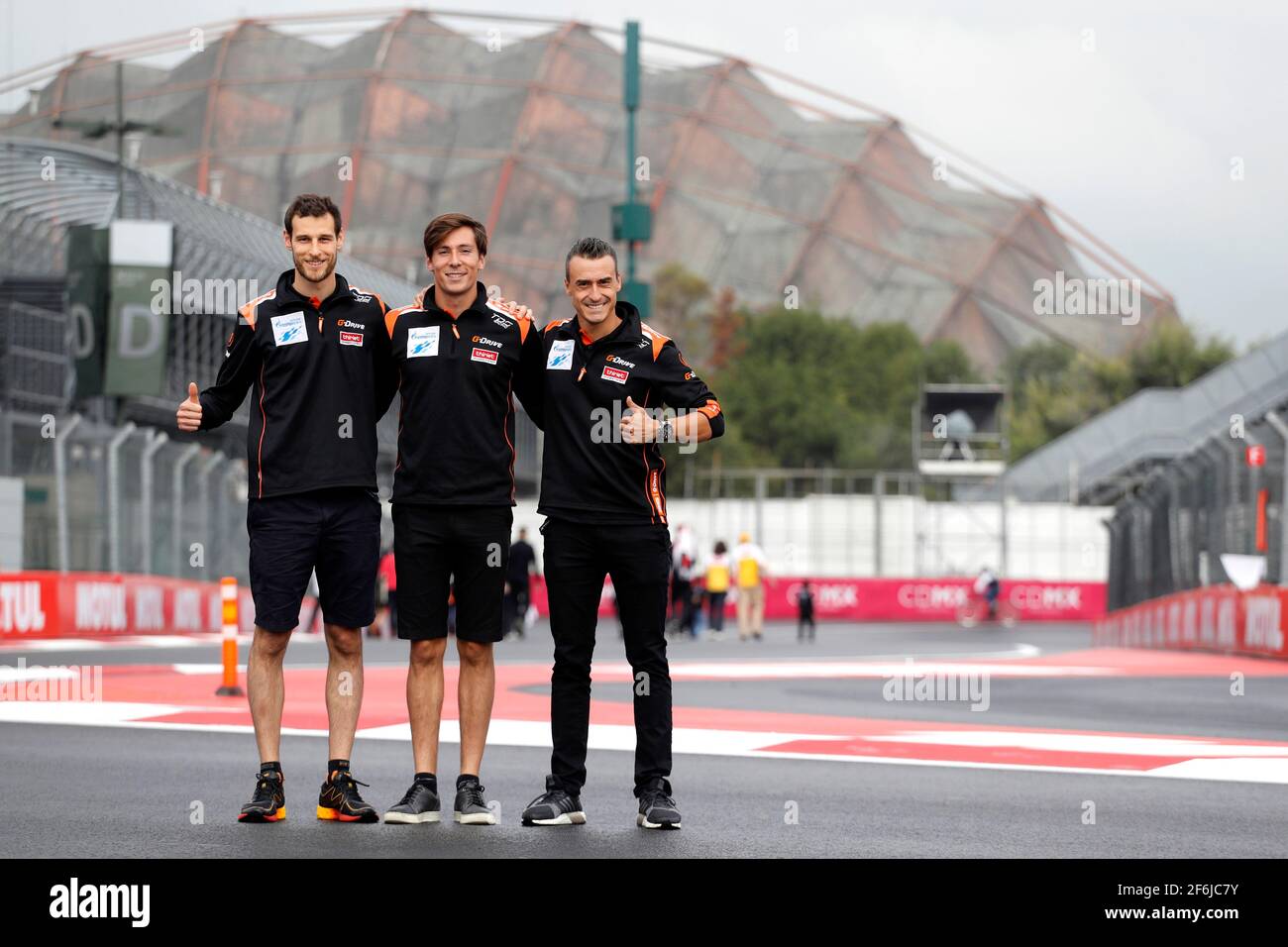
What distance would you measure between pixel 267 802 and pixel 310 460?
3.79 feet

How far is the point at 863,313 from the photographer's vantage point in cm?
11206

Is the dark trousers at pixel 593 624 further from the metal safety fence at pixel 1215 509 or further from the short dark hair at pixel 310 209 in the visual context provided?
the metal safety fence at pixel 1215 509

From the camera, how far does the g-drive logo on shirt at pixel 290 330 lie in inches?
261

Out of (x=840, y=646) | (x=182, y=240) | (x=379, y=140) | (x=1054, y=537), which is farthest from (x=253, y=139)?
(x=840, y=646)

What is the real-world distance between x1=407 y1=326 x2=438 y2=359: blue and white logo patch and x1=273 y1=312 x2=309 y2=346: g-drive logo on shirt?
1.15 feet

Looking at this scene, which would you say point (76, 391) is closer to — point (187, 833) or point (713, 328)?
point (187, 833)

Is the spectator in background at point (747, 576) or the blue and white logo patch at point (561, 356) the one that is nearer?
the blue and white logo patch at point (561, 356)

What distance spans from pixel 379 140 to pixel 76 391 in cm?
8287

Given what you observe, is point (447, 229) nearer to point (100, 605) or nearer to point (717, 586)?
point (100, 605)

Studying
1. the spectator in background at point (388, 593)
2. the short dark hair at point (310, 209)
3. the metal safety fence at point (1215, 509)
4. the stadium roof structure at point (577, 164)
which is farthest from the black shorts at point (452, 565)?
the stadium roof structure at point (577, 164)

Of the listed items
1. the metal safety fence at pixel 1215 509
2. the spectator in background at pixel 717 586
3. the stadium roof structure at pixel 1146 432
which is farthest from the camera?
the stadium roof structure at pixel 1146 432

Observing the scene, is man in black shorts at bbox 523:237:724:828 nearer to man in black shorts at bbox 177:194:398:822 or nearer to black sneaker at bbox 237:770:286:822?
man in black shorts at bbox 177:194:398:822

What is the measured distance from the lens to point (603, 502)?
6.67 metres

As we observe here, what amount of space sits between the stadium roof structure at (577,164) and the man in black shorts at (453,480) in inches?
3989
